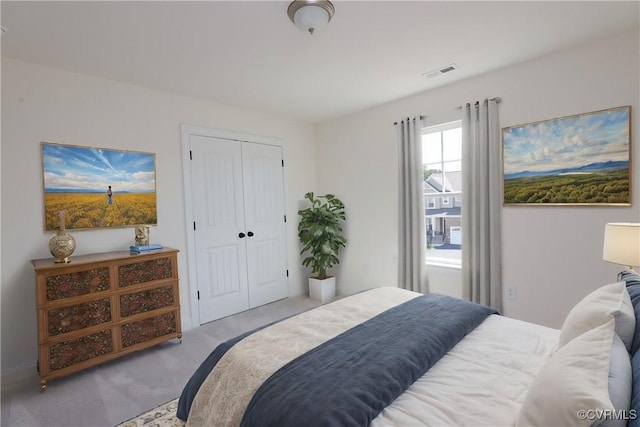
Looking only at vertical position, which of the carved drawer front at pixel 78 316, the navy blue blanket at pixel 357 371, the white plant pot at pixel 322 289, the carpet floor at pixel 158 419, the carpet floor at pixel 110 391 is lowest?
the carpet floor at pixel 110 391

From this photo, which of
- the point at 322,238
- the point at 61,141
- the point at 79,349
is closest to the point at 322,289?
the point at 322,238

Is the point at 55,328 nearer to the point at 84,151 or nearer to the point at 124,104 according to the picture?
the point at 84,151

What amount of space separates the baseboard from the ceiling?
2.45 m

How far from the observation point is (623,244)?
177cm

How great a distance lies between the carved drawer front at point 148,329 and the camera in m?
2.58

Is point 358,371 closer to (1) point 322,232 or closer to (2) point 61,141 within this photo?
(1) point 322,232

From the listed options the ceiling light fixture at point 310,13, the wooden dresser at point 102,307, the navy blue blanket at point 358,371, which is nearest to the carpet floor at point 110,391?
the wooden dresser at point 102,307

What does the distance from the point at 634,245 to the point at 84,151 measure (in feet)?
13.4

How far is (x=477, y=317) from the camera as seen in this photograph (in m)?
1.83

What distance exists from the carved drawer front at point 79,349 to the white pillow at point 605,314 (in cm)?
308

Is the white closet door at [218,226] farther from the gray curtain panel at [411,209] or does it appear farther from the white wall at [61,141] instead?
the gray curtain panel at [411,209]

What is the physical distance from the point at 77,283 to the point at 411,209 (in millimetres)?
3250

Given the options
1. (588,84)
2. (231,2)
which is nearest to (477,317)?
(588,84)

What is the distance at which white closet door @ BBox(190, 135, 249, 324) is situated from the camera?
343 cm
